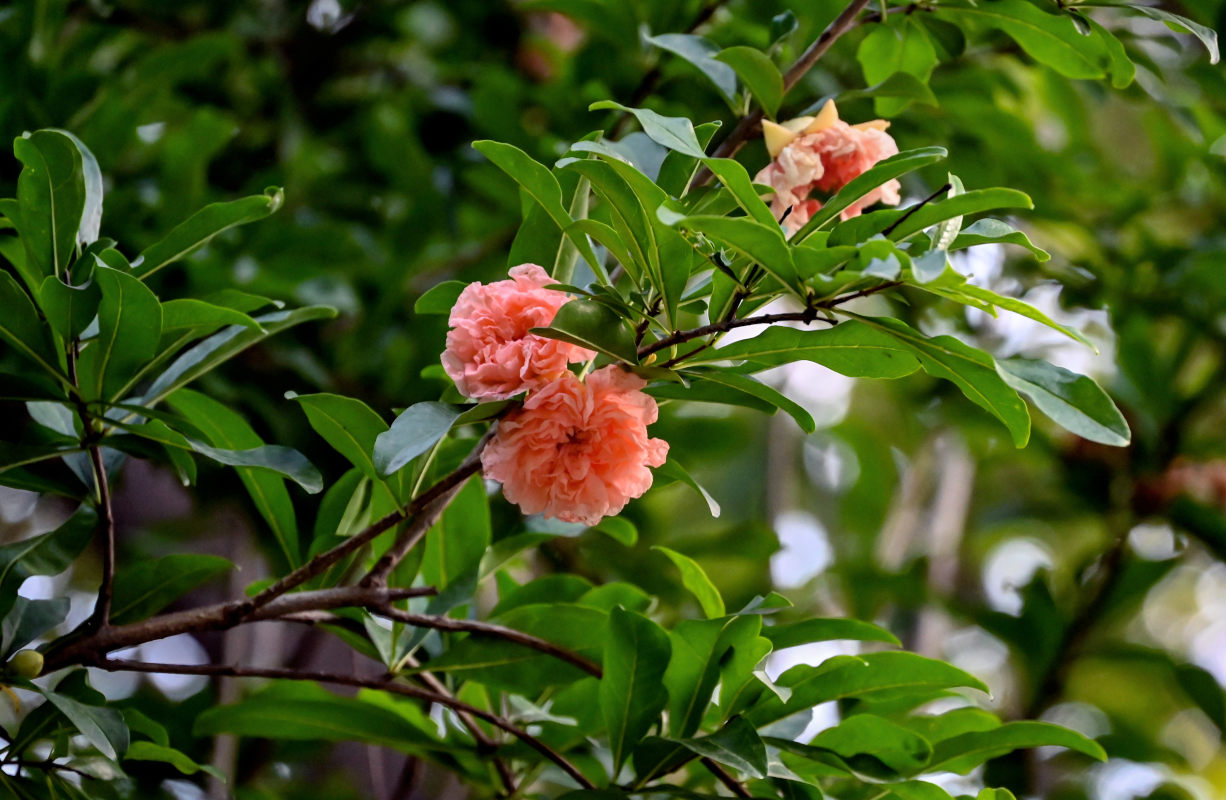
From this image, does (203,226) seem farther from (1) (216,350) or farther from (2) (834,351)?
(2) (834,351)

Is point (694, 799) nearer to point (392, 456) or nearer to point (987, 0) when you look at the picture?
point (392, 456)

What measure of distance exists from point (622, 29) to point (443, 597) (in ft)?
2.49

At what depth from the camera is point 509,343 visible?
0.63 m

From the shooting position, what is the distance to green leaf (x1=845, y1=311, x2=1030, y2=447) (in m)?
0.60

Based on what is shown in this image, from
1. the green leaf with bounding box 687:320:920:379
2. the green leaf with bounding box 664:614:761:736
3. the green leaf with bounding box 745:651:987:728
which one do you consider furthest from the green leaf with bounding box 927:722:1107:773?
the green leaf with bounding box 687:320:920:379

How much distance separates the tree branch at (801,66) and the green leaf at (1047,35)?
0.29 ft

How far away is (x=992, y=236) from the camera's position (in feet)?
1.90

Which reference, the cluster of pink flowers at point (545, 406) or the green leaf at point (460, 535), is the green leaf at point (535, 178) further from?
the green leaf at point (460, 535)

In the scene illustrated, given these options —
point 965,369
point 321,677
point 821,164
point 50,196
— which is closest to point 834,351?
point 965,369

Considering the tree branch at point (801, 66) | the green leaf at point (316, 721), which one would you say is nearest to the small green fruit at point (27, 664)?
the green leaf at point (316, 721)

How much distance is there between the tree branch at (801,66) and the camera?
83 cm

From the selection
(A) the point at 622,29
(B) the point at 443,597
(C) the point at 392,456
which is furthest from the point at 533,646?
(A) the point at 622,29

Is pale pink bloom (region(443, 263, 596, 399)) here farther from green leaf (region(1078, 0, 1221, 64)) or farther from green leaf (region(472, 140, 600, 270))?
green leaf (region(1078, 0, 1221, 64))

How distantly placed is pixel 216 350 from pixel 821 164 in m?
0.46
